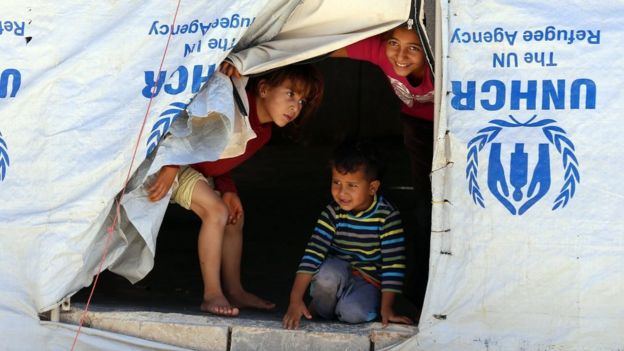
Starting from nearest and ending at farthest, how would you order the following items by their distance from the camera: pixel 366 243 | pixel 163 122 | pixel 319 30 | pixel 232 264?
pixel 163 122 < pixel 319 30 < pixel 366 243 < pixel 232 264

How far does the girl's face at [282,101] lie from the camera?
4832 millimetres

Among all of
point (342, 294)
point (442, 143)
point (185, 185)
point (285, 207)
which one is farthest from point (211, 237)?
point (285, 207)

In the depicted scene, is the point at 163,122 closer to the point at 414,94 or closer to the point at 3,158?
the point at 3,158

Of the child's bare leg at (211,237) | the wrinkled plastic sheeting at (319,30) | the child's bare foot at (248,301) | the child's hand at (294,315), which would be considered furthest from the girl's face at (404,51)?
the child's bare foot at (248,301)

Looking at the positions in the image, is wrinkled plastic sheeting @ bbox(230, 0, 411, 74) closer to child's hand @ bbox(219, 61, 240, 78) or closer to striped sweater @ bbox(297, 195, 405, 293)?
child's hand @ bbox(219, 61, 240, 78)

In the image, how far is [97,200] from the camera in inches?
170

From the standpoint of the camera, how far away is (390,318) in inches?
173

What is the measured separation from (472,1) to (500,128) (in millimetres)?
529

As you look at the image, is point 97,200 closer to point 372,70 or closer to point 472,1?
point 472,1

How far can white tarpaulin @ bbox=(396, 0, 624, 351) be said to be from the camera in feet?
13.3

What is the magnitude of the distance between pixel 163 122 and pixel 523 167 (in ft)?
4.87

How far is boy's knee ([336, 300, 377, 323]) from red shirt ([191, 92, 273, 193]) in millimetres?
915

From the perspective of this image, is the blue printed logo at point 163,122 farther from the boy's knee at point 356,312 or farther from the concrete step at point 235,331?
the boy's knee at point 356,312

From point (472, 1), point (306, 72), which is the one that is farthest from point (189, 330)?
point (472, 1)
